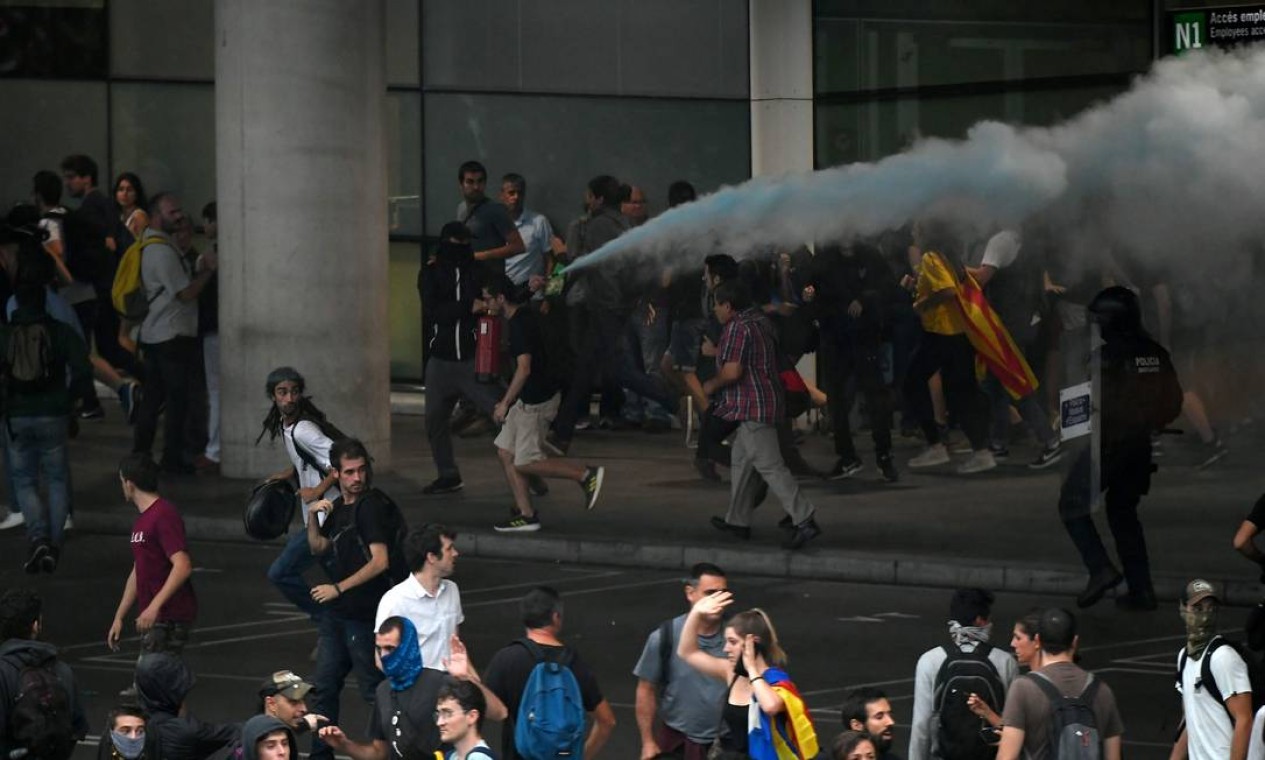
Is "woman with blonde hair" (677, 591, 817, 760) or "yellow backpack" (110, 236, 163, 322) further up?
"yellow backpack" (110, 236, 163, 322)

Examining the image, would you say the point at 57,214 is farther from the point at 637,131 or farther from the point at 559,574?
the point at 559,574

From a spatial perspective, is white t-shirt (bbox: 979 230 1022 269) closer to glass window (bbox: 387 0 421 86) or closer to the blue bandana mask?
glass window (bbox: 387 0 421 86)

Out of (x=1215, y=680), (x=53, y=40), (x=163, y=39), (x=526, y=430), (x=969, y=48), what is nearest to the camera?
(x=1215, y=680)

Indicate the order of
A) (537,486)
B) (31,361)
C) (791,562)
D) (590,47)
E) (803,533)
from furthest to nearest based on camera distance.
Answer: (590,47), (537,486), (803,533), (791,562), (31,361)

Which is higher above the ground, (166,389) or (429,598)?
(166,389)

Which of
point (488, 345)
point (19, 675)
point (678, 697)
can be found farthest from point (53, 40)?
point (678, 697)

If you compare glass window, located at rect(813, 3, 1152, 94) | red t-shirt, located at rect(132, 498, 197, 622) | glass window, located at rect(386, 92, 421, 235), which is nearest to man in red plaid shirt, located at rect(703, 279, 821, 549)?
red t-shirt, located at rect(132, 498, 197, 622)

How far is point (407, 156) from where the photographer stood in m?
23.7

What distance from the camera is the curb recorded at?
15250 mm

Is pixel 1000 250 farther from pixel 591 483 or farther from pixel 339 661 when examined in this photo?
pixel 339 661

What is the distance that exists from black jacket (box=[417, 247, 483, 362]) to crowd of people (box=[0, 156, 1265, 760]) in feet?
0.09

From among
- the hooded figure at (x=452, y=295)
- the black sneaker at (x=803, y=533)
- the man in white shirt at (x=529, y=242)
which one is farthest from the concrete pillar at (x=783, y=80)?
the black sneaker at (x=803, y=533)

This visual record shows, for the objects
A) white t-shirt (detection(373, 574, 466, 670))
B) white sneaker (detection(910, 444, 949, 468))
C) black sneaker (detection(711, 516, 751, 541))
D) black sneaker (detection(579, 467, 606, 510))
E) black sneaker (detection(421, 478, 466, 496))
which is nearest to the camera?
white t-shirt (detection(373, 574, 466, 670))

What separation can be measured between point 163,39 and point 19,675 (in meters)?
15.3
